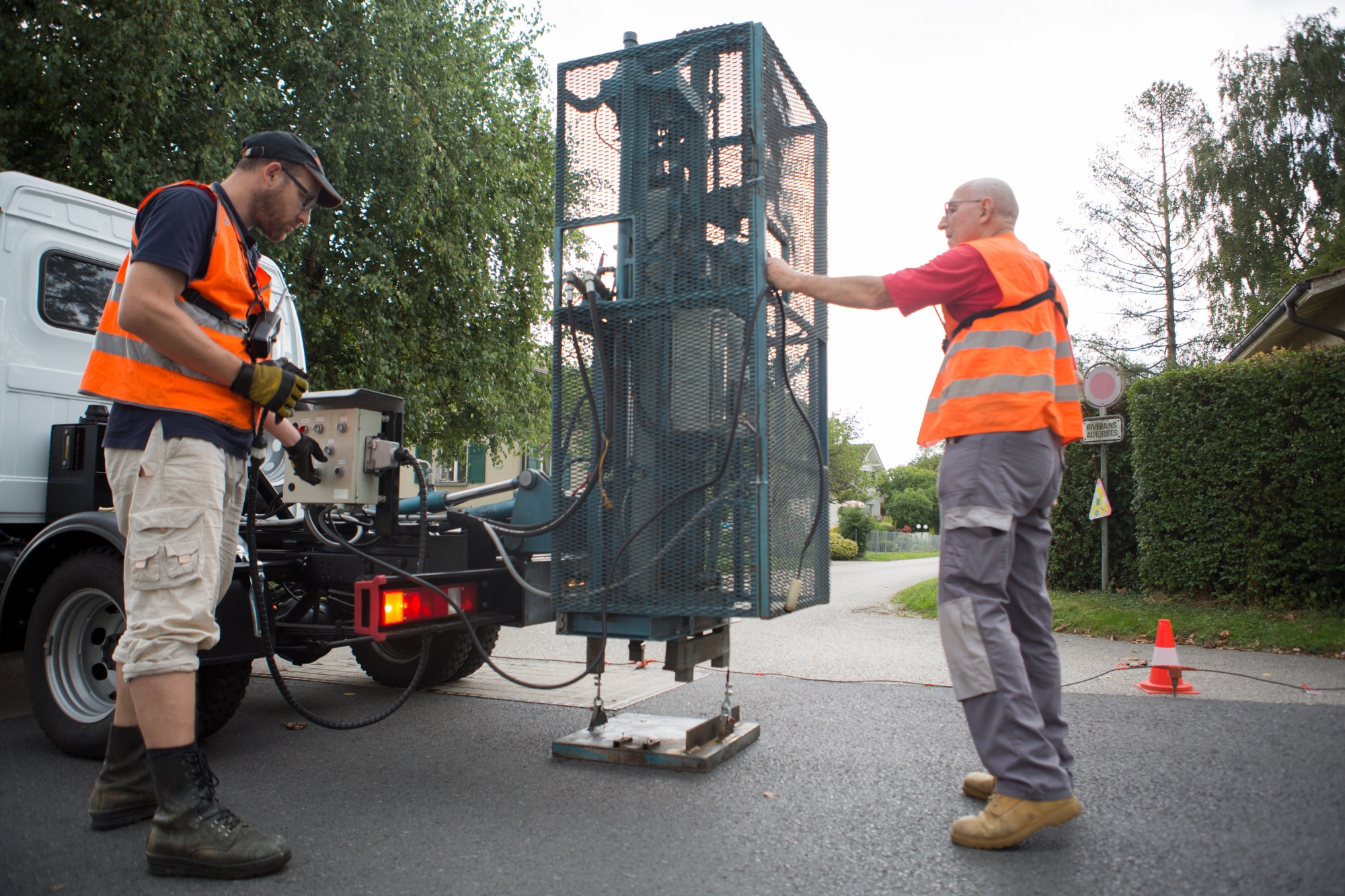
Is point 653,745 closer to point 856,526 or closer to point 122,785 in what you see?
point 122,785

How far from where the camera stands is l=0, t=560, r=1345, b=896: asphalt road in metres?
→ 2.34

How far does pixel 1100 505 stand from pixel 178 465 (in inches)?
311

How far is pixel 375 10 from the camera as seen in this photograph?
465 inches

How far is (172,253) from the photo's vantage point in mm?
2510

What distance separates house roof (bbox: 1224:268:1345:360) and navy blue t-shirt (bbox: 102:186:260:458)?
1152 centimetres

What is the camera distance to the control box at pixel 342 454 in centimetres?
358

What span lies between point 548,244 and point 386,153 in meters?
3.91

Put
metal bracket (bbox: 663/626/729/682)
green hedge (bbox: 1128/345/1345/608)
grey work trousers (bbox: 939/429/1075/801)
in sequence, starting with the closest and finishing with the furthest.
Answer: grey work trousers (bbox: 939/429/1075/801) < metal bracket (bbox: 663/626/729/682) < green hedge (bbox: 1128/345/1345/608)

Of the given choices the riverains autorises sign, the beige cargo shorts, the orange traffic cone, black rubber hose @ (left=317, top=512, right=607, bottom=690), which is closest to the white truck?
black rubber hose @ (left=317, top=512, right=607, bottom=690)

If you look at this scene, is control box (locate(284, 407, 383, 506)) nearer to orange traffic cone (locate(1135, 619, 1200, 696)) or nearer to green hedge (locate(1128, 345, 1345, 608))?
orange traffic cone (locate(1135, 619, 1200, 696))

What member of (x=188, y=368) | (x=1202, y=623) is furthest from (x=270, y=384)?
(x=1202, y=623)

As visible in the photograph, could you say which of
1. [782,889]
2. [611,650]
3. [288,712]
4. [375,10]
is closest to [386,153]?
[375,10]

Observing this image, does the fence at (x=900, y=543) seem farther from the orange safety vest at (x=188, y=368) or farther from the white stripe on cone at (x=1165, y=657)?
the orange safety vest at (x=188, y=368)

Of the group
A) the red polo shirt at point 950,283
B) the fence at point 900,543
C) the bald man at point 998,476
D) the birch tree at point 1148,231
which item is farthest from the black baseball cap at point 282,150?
the fence at point 900,543
